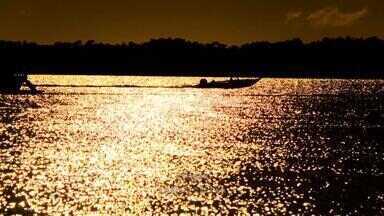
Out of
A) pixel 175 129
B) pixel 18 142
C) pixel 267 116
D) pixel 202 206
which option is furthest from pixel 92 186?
pixel 267 116

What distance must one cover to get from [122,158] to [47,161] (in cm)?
1166

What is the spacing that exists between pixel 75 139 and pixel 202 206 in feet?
222

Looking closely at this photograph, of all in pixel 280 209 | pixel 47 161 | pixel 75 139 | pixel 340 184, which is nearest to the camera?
pixel 280 209

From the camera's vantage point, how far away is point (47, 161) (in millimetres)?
98375

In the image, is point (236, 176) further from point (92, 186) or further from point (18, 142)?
point (18, 142)

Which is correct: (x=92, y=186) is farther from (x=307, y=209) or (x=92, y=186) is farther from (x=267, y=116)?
(x=267, y=116)

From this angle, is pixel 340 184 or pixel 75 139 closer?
pixel 340 184

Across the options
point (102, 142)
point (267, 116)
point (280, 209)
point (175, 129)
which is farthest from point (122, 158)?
point (267, 116)

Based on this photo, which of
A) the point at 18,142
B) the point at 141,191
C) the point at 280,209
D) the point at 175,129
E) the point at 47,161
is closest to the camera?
the point at 280,209

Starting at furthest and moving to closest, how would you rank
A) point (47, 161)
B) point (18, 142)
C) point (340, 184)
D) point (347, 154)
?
point (18, 142)
point (347, 154)
point (47, 161)
point (340, 184)

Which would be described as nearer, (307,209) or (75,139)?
(307,209)

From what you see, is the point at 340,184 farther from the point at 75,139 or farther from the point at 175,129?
the point at 175,129

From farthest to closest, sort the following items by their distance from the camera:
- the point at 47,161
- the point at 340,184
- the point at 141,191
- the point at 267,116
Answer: the point at 267,116 → the point at 47,161 → the point at 340,184 → the point at 141,191

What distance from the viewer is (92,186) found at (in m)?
78.5
